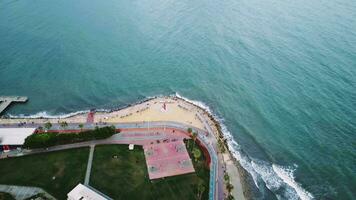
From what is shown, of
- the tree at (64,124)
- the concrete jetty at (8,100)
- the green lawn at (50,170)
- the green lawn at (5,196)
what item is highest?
the concrete jetty at (8,100)

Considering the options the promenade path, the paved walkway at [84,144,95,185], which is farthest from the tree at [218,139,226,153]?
the paved walkway at [84,144,95,185]

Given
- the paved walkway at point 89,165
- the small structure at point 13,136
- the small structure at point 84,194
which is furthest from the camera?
the small structure at point 13,136

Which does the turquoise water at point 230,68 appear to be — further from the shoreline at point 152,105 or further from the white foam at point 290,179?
the shoreline at point 152,105

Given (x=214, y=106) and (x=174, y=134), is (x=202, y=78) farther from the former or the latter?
(x=174, y=134)

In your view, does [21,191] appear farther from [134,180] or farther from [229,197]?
[229,197]

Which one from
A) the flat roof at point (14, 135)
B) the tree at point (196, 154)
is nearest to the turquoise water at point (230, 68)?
the tree at point (196, 154)

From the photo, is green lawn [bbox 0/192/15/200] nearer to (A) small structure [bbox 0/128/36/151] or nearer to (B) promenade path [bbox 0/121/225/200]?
(B) promenade path [bbox 0/121/225/200]

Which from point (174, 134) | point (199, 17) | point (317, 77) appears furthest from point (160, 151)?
point (199, 17)

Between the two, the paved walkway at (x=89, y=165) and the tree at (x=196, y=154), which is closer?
the paved walkway at (x=89, y=165)
